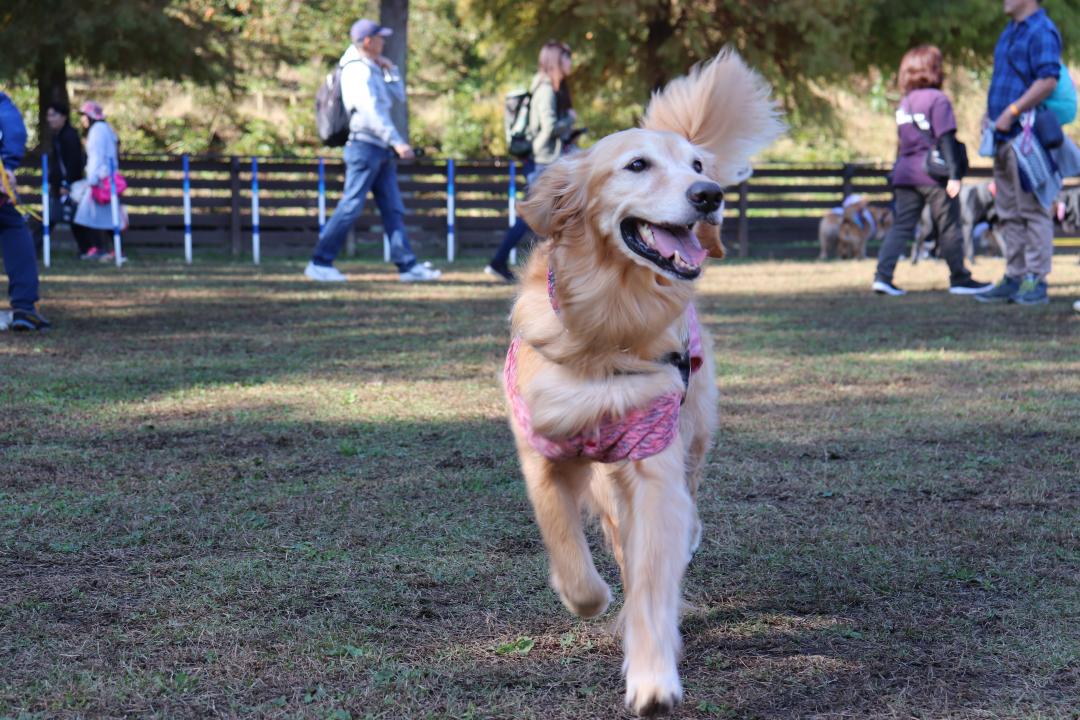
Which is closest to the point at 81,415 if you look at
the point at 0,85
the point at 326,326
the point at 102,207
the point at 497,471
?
the point at 497,471

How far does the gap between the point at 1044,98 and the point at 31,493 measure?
737 cm

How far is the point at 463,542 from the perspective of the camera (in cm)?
364

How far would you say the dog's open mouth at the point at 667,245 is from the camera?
2756mm

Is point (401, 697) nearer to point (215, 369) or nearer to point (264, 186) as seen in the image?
point (215, 369)

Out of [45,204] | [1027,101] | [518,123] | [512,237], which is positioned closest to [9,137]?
[512,237]

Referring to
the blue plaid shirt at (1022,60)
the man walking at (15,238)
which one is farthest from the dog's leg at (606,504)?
the blue plaid shirt at (1022,60)

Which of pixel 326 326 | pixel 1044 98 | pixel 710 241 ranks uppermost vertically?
pixel 1044 98

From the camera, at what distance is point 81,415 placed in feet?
17.9

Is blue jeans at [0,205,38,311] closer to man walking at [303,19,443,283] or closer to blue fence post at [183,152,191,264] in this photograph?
man walking at [303,19,443,283]

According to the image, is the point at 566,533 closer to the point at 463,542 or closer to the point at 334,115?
the point at 463,542

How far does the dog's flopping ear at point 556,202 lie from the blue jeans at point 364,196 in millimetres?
7860

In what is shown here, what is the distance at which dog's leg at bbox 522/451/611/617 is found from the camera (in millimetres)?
2787

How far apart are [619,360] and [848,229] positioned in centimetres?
1592

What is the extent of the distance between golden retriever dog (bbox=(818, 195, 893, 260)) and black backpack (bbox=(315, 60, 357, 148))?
30.8 ft
